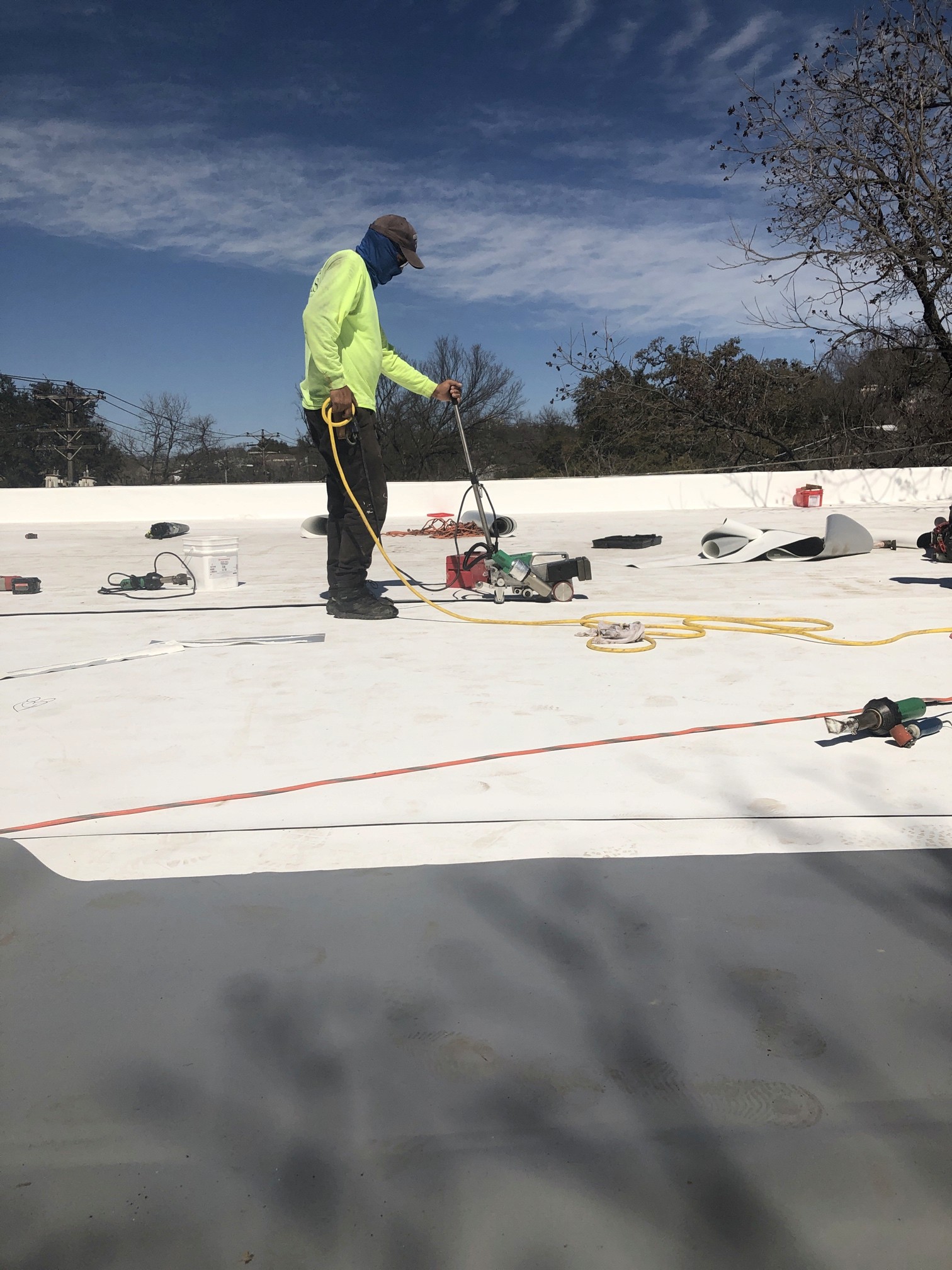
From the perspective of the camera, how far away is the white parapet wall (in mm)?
11414

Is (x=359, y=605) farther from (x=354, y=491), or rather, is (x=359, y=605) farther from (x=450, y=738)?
(x=450, y=738)

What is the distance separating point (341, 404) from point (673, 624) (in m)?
1.67

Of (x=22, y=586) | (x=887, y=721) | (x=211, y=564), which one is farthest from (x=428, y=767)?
(x=22, y=586)

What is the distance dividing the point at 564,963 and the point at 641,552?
5.68m

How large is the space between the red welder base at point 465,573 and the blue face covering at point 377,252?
151 cm

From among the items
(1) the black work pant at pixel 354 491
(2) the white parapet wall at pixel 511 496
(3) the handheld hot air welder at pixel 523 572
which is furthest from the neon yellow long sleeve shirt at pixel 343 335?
(2) the white parapet wall at pixel 511 496

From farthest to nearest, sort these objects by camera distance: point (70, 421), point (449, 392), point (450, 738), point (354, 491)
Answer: point (70, 421)
point (449, 392)
point (354, 491)
point (450, 738)

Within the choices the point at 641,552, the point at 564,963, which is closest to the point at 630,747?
the point at 564,963

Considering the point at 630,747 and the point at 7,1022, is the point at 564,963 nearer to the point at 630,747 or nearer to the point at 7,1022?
the point at 7,1022

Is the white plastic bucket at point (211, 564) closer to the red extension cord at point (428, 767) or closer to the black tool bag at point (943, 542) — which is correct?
the red extension cord at point (428, 767)

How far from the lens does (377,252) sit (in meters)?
3.69

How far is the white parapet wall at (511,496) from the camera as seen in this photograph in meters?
11.4

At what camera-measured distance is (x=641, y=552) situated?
6.60m

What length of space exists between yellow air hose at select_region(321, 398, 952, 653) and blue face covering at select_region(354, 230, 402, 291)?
2.09 feet
